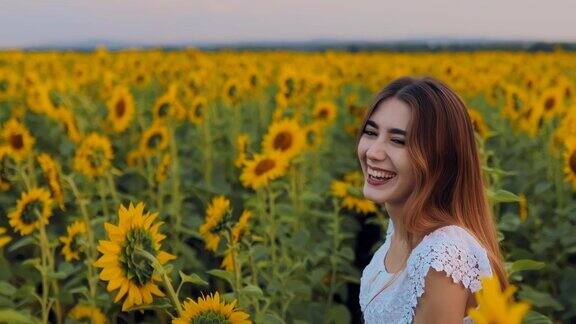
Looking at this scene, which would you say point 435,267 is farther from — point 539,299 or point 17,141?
point 17,141

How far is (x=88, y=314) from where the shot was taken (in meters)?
2.87

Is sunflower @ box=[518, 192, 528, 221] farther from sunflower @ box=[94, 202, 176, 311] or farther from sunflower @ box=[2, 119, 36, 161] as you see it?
sunflower @ box=[94, 202, 176, 311]

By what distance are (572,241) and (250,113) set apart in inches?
172

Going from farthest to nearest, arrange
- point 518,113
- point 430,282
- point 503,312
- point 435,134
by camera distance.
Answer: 1. point 518,113
2. point 435,134
3. point 430,282
4. point 503,312

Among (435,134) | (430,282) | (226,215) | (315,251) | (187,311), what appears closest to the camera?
(187,311)

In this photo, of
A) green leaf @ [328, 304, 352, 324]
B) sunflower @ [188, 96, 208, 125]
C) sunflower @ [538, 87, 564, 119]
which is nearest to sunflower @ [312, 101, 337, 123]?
sunflower @ [188, 96, 208, 125]

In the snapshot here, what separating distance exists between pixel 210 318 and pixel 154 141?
2978 millimetres

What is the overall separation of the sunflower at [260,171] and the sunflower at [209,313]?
1.84 m

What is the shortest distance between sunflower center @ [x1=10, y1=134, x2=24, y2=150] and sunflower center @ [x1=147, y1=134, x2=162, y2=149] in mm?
737

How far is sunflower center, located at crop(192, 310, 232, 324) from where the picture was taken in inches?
61.7

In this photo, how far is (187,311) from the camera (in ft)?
5.12

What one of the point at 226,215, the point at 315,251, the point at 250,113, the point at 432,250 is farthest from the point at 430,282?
the point at 250,113

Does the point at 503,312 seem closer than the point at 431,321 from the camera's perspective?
Yes

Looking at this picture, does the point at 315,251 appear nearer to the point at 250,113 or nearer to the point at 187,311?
the point at 187,311
